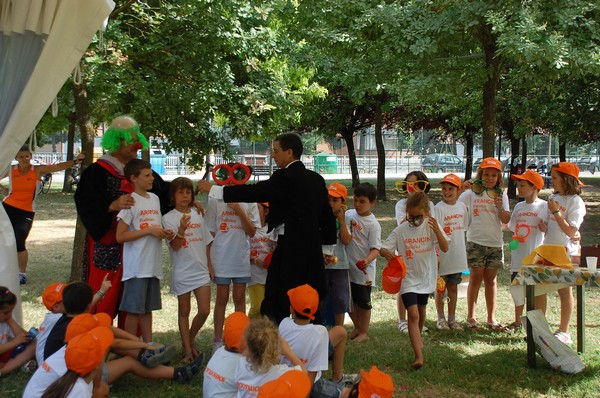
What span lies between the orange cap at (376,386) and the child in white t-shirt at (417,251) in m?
1.58

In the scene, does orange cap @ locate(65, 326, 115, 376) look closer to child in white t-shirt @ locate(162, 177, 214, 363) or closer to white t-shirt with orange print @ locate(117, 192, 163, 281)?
white t-shirt with orange print @ locate(117, 192, 163, 281)

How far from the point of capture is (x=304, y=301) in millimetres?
4074

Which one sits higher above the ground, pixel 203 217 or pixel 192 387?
pixel 203 217

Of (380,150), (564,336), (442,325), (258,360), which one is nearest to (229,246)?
(258,360)

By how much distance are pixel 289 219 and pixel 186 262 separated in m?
1.00

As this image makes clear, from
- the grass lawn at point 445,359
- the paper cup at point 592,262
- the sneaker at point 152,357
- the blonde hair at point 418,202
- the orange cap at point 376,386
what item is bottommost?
the grass lawn at point 445,359

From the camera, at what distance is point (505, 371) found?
5.13 metres

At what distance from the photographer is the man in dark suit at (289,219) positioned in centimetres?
459

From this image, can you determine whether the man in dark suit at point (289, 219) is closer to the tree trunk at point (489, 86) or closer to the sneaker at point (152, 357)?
the sneaker at point (152, 357)

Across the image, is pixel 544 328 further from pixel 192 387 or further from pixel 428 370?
pixel 192 387

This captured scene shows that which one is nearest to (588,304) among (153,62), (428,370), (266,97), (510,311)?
(510,311)

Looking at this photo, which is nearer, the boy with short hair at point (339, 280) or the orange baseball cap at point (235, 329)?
the orange baseball cap at point (235, 329)

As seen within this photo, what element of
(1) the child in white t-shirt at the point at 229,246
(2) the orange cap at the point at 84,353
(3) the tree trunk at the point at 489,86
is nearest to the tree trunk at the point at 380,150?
(3) the tree trunk at the point at 489,86

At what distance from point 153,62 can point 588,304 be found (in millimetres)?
5842
